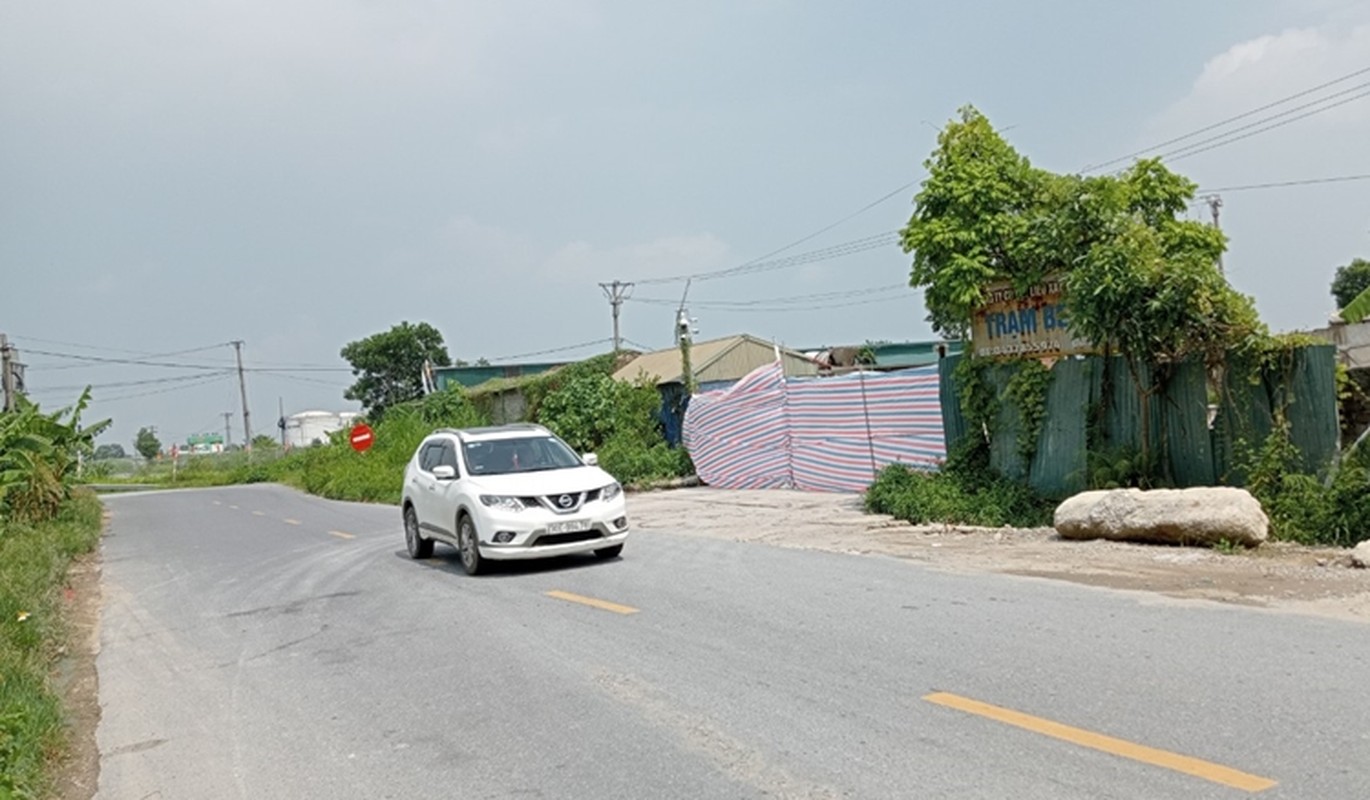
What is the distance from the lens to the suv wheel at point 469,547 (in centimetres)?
1274

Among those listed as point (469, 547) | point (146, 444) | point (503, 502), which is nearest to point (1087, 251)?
point (503, 502)

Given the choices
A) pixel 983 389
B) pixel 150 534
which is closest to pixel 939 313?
pixel 983 389

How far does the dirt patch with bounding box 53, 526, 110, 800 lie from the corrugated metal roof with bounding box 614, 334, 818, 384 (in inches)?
742

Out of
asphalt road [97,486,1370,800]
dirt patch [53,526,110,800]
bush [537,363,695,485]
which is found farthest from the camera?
bush [537,363,695,485]

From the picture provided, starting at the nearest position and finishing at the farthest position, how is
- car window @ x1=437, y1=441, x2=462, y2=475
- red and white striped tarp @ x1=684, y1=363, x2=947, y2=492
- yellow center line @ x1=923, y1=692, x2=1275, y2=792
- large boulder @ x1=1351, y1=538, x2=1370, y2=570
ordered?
yellow center line @ x1=923, y1=692, x2=1275, y2=792 → large boulder @ x1=1351, y1=538, x2=1370, y2=570 → car window @ x1=437, y1=441, x2=462, y2=475 → red and white striped tarp @ x1=684, y1=363, x2=947, y2=492

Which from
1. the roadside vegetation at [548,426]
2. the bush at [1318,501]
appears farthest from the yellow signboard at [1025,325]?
the roadside vegetation at [548,426]

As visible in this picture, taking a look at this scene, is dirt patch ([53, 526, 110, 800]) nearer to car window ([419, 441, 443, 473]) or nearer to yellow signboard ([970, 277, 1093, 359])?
car window ([419, 441, 443, 473])

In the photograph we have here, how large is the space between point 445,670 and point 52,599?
265 inches

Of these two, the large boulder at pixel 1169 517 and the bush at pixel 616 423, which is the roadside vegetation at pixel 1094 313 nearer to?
the large boulder at pixel 1169 517

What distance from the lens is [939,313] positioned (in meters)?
16.5

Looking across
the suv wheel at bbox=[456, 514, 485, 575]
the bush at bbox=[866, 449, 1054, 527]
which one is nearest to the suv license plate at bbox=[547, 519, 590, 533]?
the suv wheel at bbox=[456, 514, 485, 575]

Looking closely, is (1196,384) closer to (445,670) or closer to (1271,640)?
(1271,640)

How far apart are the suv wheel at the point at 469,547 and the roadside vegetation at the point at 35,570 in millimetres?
4071

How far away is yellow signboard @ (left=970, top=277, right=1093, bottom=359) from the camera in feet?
48.6
